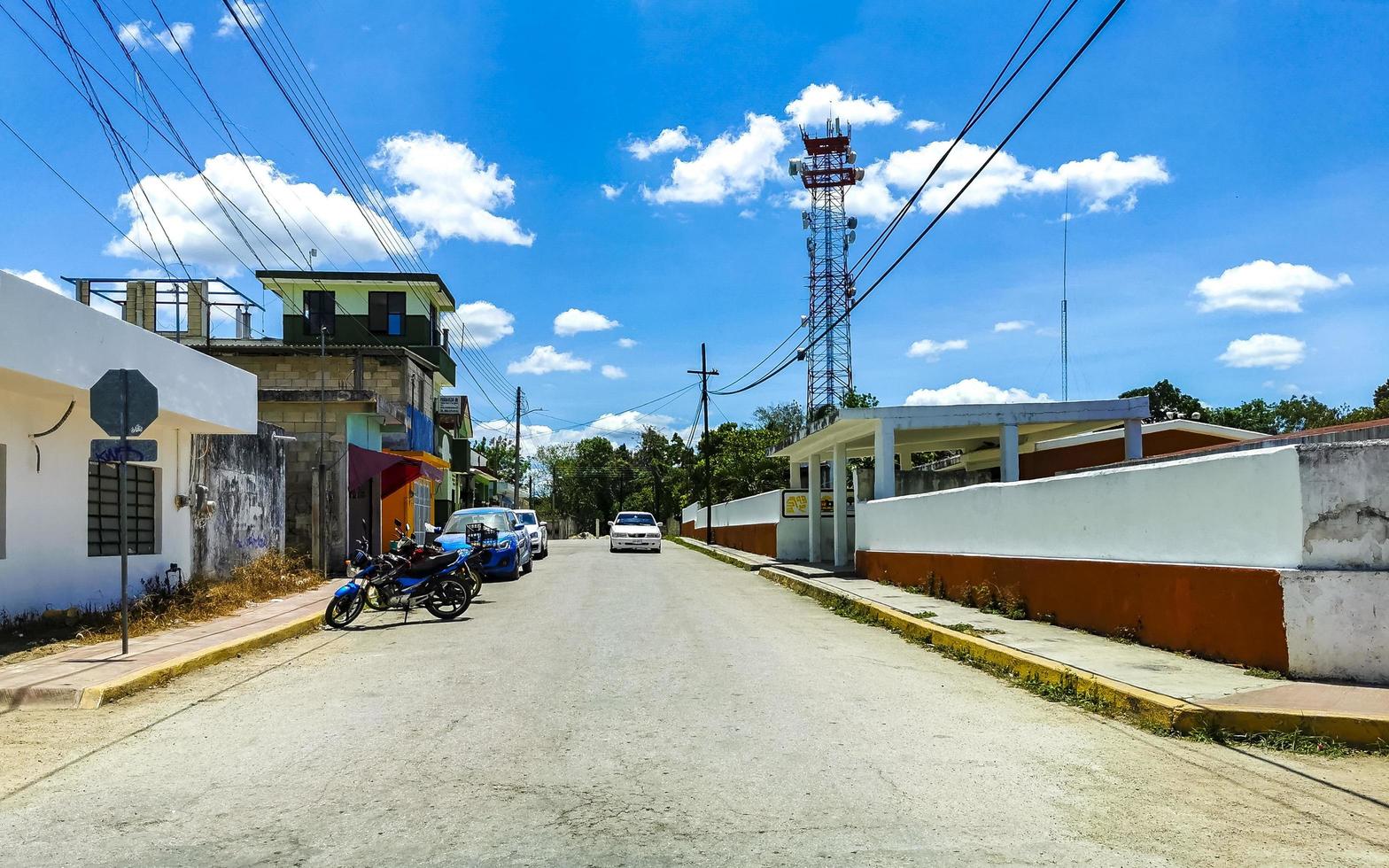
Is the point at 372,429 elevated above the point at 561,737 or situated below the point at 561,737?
above

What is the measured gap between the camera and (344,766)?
6070 millimetres

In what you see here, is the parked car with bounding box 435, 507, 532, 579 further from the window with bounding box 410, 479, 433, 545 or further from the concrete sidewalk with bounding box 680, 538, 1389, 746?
the concrete sidewalk with bounding box 680, 538, 1389, 746

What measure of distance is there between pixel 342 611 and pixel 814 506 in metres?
Answer: 16.2

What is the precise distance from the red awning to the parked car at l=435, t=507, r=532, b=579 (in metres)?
1.62

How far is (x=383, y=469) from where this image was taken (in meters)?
23.8

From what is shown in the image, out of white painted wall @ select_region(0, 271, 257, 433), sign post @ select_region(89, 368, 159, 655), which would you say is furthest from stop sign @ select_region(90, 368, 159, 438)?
white painted wall @ select_region(0, 271, 257, 433)

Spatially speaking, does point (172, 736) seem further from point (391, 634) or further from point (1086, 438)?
point (1086, 438)

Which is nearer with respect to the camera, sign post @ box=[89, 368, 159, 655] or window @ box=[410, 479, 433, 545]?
sign post @ box=[89, 368, 159, 655]

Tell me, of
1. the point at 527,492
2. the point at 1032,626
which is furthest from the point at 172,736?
the point at 527,492

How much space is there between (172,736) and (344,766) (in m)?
1.92

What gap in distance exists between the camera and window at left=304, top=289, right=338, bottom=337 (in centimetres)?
3931

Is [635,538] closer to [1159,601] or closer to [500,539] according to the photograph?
[500,539]

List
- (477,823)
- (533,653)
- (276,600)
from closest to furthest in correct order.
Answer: (477,823)
(533,653)
(276,600)

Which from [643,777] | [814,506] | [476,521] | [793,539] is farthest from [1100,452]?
[643,777]
